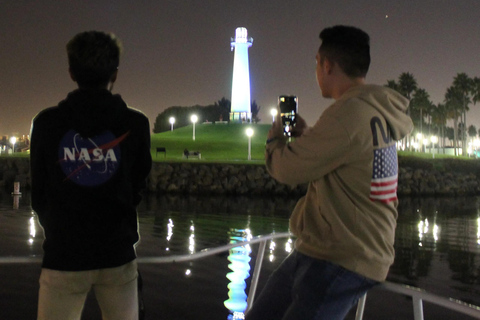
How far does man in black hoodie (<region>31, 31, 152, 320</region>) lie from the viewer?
2350 millimetres

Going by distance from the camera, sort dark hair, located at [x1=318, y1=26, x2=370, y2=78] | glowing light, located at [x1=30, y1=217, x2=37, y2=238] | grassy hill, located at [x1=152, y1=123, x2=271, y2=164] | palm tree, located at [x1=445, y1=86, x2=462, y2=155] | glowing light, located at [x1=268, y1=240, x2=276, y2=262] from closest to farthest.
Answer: dark hair, located at [x1=318, y1=26, x2=370, y2=78], glowing light, located at [x1=268, y1=240, x2=276, y2=262], glowing light, located at [x1=30, y1=217, x2=37, y2=238], grassy hill, located at [x1=152, y1=123, x2=271, y2=164], palm tree, located at [x1=445, y1=86, x2=462, y2=155]

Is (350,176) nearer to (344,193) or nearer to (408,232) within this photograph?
(344,193)

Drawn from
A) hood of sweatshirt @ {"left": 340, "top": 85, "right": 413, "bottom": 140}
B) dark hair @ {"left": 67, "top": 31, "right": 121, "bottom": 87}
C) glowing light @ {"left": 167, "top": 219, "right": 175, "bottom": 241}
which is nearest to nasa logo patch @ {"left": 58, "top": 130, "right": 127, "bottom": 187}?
dark hair @ {"left": 67, "top": 31, "right": 121, "bottom": 87}

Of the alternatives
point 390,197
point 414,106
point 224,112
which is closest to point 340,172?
point 390,197

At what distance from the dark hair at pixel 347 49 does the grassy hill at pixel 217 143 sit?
173 ft

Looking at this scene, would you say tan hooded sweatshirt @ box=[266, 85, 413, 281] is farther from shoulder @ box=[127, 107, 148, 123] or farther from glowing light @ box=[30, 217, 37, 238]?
glowing light @ box=[30, 217, 37, 238]

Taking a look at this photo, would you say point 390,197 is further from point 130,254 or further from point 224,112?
point 224,112

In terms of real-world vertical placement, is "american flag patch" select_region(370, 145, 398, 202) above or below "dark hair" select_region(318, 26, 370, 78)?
below

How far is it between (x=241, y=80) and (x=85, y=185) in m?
93.4

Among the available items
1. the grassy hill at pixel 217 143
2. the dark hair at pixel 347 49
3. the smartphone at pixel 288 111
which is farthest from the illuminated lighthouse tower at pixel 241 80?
the dark hair at pixel 347 49

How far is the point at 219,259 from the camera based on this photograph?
48.4 feet

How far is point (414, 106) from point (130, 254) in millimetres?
120372

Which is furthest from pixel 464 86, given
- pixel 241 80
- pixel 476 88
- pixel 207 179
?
pixel 207 179

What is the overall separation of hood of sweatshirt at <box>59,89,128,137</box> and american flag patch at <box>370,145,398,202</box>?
119cm
